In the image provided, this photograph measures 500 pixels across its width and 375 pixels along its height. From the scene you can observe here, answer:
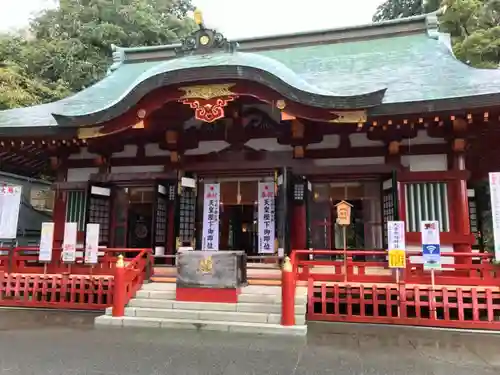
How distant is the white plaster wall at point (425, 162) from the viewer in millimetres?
8445

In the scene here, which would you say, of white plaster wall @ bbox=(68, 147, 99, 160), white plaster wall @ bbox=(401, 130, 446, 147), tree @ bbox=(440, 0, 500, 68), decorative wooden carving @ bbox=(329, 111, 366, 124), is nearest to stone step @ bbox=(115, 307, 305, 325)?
decorative wooden carving @ bbox=(329, 111, 366, 124)

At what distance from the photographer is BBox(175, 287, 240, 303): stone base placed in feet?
22.9

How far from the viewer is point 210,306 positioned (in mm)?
6902

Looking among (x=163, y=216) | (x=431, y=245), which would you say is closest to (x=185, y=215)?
(x=163, y=216)

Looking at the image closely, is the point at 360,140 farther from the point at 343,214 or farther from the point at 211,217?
the point at 211,217

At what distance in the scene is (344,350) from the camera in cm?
529

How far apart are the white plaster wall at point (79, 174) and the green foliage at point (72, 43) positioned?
6.19 m

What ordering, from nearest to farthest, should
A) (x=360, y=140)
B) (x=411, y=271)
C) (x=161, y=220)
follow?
1. (x=411, y=271)
2. (x=360, y=140)
3. (x=161, y=220)

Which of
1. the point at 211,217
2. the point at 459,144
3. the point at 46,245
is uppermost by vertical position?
the point at 459,144

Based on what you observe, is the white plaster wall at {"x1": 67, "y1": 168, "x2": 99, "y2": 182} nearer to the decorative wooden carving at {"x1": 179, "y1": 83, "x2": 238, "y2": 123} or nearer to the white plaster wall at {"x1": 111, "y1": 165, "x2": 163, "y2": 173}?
the white plaster wall at {"x1": 111, "y1": 165, "x2": 163, "y2": 173}

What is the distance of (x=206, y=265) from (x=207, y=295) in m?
0.50

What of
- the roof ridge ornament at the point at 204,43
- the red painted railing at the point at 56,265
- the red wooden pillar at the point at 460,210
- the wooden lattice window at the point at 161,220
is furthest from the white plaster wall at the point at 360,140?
the red painted railing at the point at 56,265

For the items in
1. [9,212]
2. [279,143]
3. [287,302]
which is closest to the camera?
[287,302]

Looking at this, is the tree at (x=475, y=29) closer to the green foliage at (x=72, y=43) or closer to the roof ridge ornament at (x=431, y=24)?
the roof ridge ornament at (x=431, y=24)
